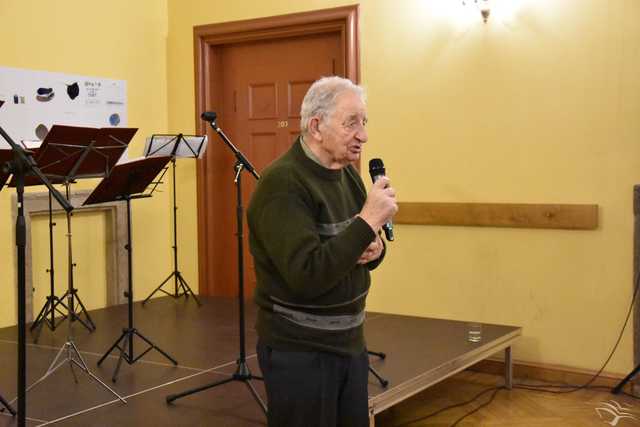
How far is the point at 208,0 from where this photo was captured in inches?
243

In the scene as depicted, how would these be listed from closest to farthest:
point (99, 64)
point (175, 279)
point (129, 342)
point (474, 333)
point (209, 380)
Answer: point (209, 380)
point (129, 342)
point (474, 333)
point (99, 64)
point (175, 279)

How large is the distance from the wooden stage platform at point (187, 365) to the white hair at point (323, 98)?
62.8 inches

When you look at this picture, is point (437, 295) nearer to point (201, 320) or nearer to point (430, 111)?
point (430, 111)

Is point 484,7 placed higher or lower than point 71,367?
higher

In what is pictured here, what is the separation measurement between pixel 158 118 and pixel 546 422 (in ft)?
11.8

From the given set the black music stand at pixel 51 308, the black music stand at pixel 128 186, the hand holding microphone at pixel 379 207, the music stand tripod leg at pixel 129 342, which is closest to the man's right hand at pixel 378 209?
the hand holding microphone at pixel 379 207

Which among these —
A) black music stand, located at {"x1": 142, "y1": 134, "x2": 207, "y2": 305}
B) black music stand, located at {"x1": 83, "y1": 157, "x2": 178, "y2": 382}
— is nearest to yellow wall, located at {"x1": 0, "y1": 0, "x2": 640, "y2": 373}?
black music stand, located at {"x1": 142, "y1": 134, "x2": 207, "y2": 305}

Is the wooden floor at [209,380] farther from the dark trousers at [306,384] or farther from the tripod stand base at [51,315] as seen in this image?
the dark trousers at [306,384]

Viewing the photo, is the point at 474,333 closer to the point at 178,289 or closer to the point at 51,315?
the point at 51,315

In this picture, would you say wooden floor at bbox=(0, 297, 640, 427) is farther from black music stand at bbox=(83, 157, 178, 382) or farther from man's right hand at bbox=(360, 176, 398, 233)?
man's right hand at bbox=(360, 176, 398, 233)

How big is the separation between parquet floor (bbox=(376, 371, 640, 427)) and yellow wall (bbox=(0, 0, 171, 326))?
248cm

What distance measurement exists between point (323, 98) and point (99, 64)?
400cm

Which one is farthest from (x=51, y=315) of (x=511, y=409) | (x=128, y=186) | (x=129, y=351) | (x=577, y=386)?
(x=577, y=386)

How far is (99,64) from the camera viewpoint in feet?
19.4
